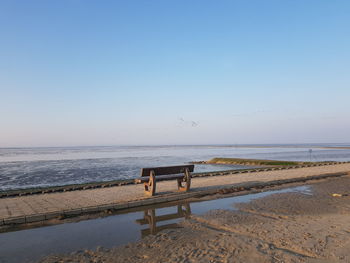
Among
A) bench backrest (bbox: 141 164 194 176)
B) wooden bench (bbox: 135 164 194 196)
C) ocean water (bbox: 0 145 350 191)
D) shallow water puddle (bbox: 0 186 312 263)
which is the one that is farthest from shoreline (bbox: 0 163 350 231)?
ocean water (bbox: 0 145 350 191)

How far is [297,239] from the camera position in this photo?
5.74 m

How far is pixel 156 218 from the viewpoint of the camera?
7.96 m

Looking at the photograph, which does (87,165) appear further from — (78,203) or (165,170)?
(78,203)

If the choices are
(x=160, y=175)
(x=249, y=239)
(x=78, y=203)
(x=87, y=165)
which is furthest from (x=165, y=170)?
(x=87, y=165)

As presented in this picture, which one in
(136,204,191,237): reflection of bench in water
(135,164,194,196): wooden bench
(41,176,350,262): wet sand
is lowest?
(136,204,191,237): reflection of bench in water

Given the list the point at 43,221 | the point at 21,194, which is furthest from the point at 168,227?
the point at 21,194

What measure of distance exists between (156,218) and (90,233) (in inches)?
78.1

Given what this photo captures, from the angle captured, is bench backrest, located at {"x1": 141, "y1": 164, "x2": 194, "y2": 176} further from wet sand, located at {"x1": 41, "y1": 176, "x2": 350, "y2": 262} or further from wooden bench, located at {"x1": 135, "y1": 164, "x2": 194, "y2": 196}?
wet sand, located at {"x1": 41, "y1": 176, "x2": 350, "y2": 262}

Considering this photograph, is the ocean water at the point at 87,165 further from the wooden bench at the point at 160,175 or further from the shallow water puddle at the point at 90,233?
the shallow water puddle at the point at 90,233

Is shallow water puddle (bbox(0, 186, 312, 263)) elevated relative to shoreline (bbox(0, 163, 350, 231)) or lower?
lower

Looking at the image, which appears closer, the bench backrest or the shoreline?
the shoreline

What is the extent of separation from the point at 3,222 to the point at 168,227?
14.4 ft

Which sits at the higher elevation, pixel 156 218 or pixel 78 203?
pixel 78 203

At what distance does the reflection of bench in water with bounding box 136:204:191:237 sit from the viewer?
6828 mm
